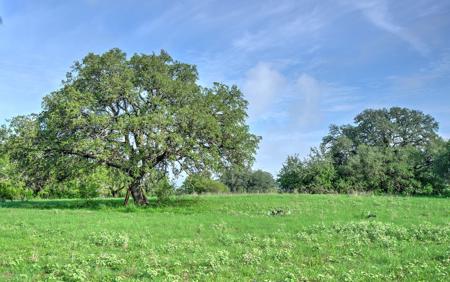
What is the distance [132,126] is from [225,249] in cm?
2084

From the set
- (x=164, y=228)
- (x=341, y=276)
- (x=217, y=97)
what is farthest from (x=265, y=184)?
(x=341, y=276)

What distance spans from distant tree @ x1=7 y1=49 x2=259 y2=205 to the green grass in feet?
32.6

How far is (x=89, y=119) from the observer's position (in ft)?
115

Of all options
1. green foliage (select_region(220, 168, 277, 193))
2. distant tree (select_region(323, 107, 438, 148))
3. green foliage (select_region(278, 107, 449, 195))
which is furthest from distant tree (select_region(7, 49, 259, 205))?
green foliage (select_region(220, 168, 277, 193))

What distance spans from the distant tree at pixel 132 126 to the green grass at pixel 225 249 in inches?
391

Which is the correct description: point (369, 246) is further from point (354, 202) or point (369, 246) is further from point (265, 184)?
point (265, 184)

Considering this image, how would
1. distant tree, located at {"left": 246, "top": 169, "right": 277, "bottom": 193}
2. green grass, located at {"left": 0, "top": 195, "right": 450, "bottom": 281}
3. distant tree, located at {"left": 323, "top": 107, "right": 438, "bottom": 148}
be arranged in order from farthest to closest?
distant tree, located at {"left": 246, "top": 169, "right": 277, "bottom": 193} → distant tree, located at {"left": 323, "top": 107, "right": 438, "bottom": 148} → green grass, located at {"left": 0, "top": 195, "right": 450, "bottom": 281}

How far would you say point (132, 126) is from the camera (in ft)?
115

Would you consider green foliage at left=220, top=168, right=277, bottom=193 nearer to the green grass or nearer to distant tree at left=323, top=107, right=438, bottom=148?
distant tree at left=323, top=107, right=438, bottom=148

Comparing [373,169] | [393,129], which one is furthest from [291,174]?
[393,129]

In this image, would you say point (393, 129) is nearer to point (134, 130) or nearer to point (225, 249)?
point (134, 130)

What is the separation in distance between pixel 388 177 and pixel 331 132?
22787 millimetres

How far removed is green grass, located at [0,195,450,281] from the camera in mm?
12391

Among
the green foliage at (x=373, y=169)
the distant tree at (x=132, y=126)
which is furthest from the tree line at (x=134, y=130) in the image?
the green foliage at (x=373, y=169)
